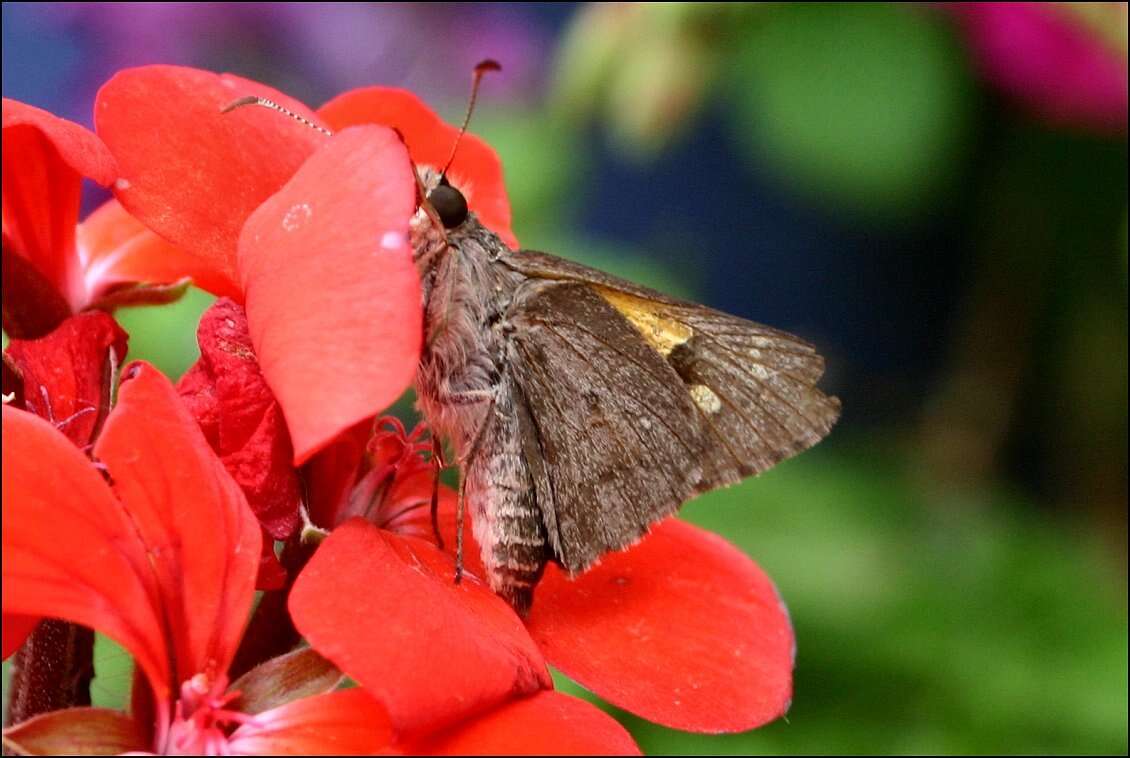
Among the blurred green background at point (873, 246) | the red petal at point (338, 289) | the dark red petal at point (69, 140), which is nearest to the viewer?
the red petal at point (338, 289)

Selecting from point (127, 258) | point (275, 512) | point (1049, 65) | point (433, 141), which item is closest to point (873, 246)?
point (1049, 65)

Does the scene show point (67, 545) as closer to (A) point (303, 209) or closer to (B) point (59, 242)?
(A) point (303, 209)

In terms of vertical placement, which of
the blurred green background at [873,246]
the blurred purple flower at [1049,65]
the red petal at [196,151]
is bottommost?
the blurred green background at [873,246]

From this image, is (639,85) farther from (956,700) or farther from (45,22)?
(45,22)

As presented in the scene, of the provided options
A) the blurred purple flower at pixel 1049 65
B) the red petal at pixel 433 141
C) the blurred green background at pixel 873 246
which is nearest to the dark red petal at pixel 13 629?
the red petal at pixel 433 141

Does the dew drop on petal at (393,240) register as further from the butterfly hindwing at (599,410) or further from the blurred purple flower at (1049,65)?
the blurred purple flower at (1049,65)

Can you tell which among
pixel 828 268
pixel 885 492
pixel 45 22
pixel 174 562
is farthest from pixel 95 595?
pixel 828 268
